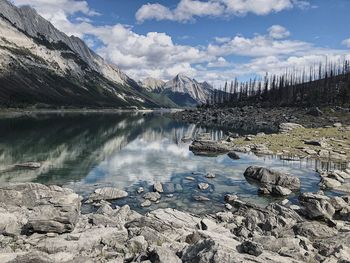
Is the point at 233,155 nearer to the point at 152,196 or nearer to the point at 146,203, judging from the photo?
the point at 152,196

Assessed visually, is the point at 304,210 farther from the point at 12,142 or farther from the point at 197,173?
the point at 12,142

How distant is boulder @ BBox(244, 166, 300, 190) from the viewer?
46.9 metres

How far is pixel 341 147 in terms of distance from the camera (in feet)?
251

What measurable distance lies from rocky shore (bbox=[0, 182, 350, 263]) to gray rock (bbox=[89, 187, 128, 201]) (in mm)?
2280

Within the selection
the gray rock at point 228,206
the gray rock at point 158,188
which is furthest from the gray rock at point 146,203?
the gray rock at point 228,206

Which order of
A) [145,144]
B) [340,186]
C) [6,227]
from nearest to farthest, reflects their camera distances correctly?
1. [6,227]
2. [340,186]
3. [145,144]

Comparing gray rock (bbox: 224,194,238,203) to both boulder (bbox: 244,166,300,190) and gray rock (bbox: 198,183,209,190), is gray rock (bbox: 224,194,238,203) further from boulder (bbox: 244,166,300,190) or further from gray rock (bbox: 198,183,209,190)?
boulder (bbox: 244,166,300,190)

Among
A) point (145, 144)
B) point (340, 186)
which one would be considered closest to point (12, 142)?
point (145, 144)

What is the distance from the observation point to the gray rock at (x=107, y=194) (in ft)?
130

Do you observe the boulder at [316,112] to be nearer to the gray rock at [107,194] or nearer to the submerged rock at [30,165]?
the submerged rock at [30,165]

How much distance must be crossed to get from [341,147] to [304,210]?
45.5 m

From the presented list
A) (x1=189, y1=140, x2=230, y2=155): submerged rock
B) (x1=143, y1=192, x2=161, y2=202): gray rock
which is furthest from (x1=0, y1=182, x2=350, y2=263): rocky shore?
(x1=189, y1=140, x2=230, y2=155): submerged rock

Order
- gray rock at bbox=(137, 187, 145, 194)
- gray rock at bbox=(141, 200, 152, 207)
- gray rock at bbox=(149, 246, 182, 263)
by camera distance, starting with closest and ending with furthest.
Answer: gray rock at bbox=(149, 246, 182, 263) < gray rock at bbox=(141, 200, 152, 207) < gray rock at bbox=(137, 187, 145, 194)

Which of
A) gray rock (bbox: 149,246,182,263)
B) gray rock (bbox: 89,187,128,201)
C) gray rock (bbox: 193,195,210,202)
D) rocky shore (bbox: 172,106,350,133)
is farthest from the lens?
rocky shore (bbox: 172,106,350,133)
